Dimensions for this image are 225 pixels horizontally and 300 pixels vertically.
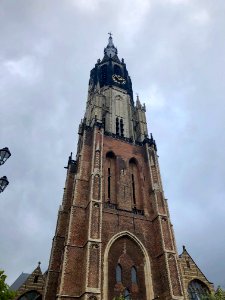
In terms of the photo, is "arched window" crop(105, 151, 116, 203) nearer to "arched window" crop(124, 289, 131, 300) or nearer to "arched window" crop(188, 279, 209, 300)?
"arched window" crop(124, 289, 131, 300)

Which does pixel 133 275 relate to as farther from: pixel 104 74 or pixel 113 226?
pixel 104 74

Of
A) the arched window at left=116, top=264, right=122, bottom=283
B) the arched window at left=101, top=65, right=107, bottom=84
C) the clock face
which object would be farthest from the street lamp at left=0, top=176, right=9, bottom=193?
the clock face

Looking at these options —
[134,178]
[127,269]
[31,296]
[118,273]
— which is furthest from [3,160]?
[134,178]

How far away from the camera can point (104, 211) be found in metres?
22.2

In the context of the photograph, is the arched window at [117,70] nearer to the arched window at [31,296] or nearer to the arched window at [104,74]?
the arched window at [104,74]

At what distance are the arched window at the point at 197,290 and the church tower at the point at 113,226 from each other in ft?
12.7

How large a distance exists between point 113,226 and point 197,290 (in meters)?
8.90

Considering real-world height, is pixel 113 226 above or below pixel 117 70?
below

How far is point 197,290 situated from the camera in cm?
2245

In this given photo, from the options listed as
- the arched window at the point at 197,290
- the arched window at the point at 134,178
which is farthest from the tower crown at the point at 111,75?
the arched window at the point at 197,290

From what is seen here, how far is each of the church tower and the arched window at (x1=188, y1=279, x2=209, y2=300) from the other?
3.87 meters

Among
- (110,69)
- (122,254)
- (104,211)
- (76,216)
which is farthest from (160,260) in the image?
(110,69)

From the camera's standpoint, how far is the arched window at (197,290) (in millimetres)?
21839

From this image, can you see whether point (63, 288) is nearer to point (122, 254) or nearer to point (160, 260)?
point (122, 254)
